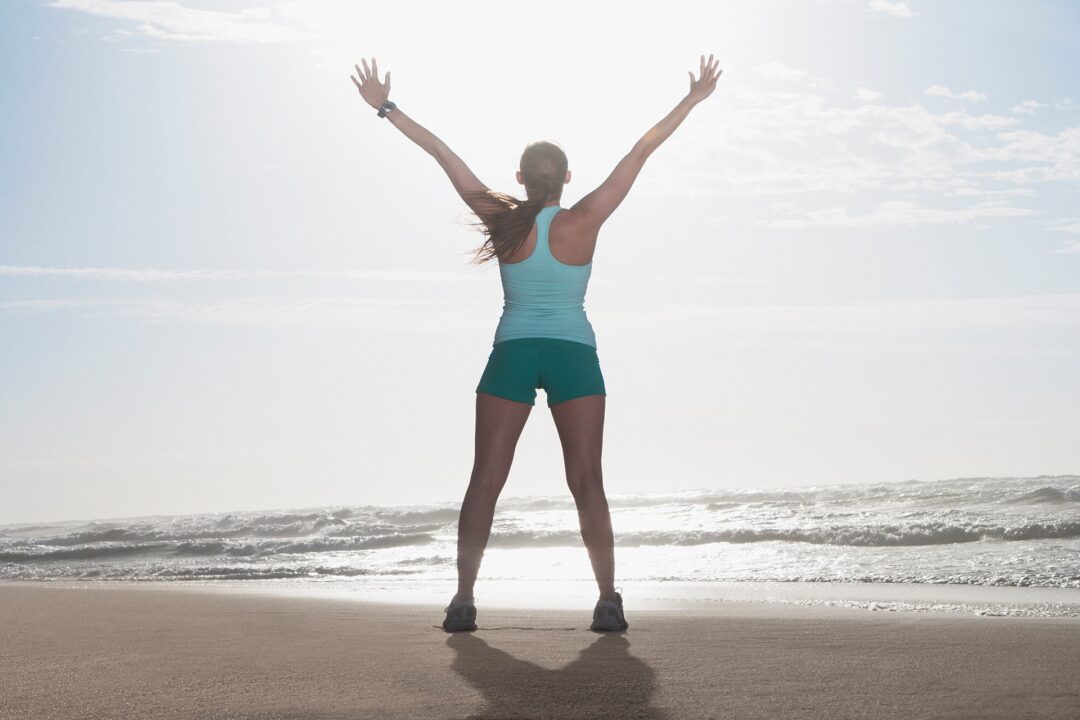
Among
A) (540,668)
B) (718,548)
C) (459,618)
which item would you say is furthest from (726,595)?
(718,548)

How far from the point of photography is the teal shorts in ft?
12.7

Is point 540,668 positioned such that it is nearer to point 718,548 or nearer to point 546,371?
point 546,371

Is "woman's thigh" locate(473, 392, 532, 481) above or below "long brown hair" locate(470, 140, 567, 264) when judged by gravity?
below

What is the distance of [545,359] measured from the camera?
388cm

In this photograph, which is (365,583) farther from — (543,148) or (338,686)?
(338,686)

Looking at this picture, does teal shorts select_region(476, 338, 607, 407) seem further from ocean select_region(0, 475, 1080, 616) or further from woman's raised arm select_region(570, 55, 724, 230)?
ocean select_region(0, 475, 1080, 616)

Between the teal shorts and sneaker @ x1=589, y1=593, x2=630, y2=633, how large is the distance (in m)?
0.74

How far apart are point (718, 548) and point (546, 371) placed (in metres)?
8.81

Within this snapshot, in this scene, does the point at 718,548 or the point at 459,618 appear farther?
A: the point at 718,548

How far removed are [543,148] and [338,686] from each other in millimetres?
2171

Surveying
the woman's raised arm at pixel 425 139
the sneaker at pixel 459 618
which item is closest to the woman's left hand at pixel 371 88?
the woman's raised arm at pixel 425 139

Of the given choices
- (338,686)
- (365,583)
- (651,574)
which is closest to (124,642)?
(338,686)

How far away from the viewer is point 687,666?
2.99 m

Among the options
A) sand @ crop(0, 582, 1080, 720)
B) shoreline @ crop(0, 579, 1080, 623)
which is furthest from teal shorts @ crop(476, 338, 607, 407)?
shoreline @ crop(0, 579, 1080, 623)
